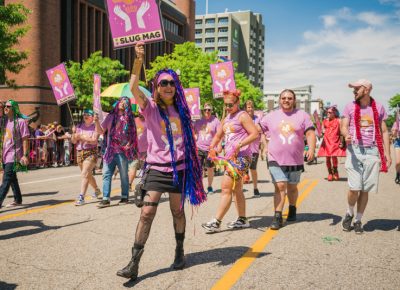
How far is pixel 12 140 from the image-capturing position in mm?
7551

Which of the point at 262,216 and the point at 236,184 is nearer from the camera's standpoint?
the point at 236,184

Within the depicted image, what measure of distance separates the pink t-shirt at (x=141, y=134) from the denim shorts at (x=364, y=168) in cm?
398

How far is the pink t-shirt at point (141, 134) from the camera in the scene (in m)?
8.21

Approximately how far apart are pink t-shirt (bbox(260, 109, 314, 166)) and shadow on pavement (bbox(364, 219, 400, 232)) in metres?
1.35

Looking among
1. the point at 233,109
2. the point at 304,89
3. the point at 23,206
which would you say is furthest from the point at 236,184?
the point at 304,89

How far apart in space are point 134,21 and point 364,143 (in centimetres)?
362

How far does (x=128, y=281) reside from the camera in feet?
12.4

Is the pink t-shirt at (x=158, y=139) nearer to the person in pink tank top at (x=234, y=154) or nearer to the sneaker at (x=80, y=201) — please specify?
the person in pink tank top at (x=234, y=154)

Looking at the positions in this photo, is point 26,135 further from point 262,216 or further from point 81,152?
point 262,216

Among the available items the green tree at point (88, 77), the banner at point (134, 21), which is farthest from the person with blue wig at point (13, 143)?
the green tree at point (88, 77)

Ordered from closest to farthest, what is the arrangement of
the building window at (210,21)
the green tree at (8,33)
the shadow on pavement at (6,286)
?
the shadow on pavement at (6,286) < the green tree at (8,33) < the building window at (210,21)

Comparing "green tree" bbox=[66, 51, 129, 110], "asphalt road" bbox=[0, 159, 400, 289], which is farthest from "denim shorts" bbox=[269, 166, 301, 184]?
"green tree" bbox=[66, 51, 129, 110]

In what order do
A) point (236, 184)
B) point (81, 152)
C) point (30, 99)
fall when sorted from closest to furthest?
point (236, 184)
point (81, 152)
point (30, 99)

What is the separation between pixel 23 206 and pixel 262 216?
14.7 ft
